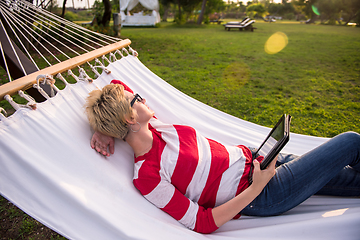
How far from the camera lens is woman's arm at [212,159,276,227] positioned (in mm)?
1140

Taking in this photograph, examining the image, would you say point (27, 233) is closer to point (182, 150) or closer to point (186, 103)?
point (182, 150)

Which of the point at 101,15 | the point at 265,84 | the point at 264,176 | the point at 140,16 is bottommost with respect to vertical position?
the point at 265,84

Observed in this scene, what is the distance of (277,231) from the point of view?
3.80 ft

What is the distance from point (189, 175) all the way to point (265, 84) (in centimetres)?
425

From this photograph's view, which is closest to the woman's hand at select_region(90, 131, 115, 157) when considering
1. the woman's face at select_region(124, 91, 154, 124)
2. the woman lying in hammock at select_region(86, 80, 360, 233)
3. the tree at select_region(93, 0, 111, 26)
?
the woman lying in hammock at select_region(86, 80, 360, 233)

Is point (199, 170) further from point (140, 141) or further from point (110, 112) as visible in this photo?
→ point (110, 112)

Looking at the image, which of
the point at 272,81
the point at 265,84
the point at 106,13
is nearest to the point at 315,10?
the point at 106,13

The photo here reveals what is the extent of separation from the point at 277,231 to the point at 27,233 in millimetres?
1826

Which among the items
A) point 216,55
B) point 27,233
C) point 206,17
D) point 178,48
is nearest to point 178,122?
point 27,233

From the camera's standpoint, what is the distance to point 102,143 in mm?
1323

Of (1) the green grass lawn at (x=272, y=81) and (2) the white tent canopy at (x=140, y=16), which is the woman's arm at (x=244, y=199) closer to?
(1) the green grass lawn at (x=272, y=81)

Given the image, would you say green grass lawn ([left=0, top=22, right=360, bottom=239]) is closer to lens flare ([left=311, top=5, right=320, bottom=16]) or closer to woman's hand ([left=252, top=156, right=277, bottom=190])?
woman's hand ([left=252, top=156, right=277, bottom=190])

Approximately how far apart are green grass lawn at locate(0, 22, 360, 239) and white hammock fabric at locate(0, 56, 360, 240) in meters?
0.85

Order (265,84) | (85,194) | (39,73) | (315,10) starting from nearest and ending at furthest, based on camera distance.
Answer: (85,194) < (39,73) < (265,84) < (315,10)
